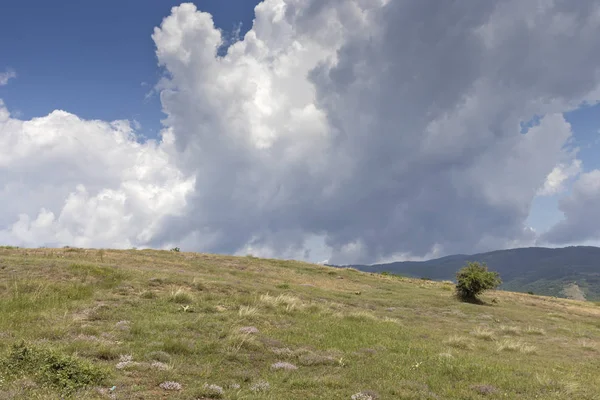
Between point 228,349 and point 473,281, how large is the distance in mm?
40949

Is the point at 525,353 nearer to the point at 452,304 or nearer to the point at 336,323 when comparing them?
the point at 336,323

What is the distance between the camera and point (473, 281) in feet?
157

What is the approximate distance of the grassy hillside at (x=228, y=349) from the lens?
10703 millimetres

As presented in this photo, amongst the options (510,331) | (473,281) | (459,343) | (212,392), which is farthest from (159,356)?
(473,281)

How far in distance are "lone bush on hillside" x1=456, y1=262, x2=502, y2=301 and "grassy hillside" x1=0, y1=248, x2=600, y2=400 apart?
1701 cm

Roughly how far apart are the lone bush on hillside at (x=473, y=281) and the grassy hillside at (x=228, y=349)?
55.8 ft

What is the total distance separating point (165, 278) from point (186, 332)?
14.0m

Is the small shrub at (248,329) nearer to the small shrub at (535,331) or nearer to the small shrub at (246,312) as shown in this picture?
the small shrub at (246,312)

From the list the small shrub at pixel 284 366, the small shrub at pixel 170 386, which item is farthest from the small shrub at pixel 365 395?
the small shrub at pixel 170 386

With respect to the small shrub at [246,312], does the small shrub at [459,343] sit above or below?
below

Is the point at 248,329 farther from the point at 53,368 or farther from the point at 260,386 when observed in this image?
the point at 53,368

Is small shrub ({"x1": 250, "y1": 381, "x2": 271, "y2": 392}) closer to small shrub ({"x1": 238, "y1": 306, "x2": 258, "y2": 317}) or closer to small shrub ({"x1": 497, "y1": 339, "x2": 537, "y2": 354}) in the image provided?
small shrub ({"x1": 238, "y1": 306, "x2": 258, "y2": 317})

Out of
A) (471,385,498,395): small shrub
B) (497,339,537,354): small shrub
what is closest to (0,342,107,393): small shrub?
(471,385,498,395): small shrub

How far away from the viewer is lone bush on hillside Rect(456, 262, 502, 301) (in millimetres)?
47812
